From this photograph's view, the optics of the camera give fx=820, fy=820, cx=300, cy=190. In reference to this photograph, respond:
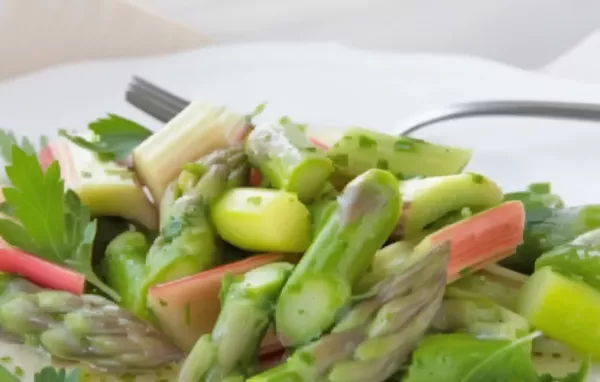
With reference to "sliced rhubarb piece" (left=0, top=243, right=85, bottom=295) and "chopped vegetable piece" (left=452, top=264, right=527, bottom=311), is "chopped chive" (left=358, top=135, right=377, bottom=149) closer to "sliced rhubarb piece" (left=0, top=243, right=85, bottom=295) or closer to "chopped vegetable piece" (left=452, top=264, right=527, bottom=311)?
"chopped vegetable piece" (left=452, top=264, right=527, bottom=311)

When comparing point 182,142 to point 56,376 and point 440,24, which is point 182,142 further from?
point 440,24

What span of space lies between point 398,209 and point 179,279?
0.31 metres

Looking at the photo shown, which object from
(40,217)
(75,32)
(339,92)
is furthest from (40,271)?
(75,32)

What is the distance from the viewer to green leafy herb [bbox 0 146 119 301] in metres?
1.19

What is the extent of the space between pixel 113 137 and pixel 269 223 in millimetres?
479

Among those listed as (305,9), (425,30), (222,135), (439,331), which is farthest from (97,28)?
(439,331)

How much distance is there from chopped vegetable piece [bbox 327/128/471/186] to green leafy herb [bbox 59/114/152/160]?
40 centimetres

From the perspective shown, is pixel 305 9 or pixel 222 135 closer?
pixel 222 135

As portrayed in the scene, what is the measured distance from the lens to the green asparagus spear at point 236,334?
0.97 meters

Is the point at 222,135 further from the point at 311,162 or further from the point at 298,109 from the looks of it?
the point at 298,109

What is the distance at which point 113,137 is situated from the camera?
1452 millimetres

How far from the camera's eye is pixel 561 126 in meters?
2.07

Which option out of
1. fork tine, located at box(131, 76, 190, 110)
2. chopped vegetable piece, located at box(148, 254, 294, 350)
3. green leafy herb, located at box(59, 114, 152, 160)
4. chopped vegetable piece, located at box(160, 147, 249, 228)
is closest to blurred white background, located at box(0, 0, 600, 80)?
fork tine, located at box(131, 76, 190, 110)

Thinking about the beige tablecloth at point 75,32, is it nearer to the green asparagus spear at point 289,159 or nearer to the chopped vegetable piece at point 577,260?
the green asparagus spear at point 289,159
